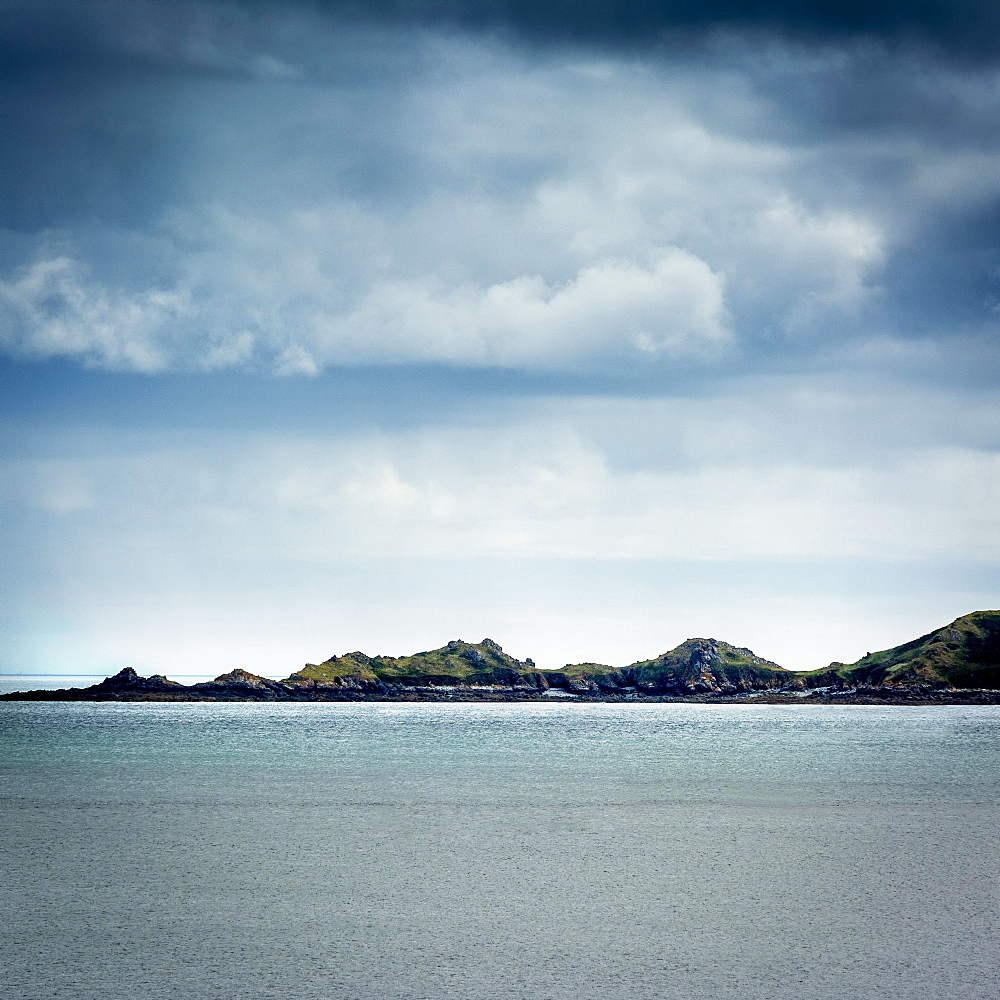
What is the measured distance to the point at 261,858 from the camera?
22.1 meters

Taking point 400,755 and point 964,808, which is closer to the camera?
point 964,808

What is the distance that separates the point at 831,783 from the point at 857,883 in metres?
25.5

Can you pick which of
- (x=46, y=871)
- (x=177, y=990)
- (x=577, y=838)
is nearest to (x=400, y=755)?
(x=577, y=838)

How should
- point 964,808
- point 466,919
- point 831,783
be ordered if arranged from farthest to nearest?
point 831,783
point 964,808
point 466,919

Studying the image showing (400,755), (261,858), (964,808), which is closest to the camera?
(261,858)

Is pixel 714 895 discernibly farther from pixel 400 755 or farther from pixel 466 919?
pixel 400 755

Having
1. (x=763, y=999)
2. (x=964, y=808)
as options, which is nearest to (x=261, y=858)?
(x=763, y=999)

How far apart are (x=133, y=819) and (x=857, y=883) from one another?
73.3 ft

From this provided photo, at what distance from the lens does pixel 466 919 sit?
16141mm

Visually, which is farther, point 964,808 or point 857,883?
point 964,808

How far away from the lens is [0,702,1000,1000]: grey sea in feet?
41.9

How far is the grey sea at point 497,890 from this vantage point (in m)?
12.8

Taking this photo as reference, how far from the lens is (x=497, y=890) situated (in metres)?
18.6

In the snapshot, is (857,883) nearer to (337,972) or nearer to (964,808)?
(337,972)
